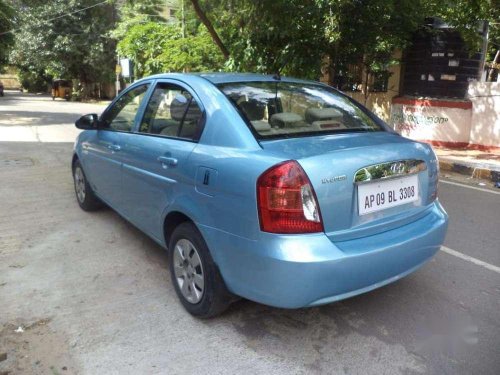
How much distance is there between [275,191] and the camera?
244cm

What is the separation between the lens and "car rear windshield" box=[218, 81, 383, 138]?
9.78 ft

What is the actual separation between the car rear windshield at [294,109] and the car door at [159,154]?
34 centimetres

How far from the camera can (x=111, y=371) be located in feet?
8.29

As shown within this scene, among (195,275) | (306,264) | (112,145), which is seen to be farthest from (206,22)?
(306,264)

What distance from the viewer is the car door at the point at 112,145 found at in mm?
4004

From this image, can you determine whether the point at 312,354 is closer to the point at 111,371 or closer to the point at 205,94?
the point at 111,371

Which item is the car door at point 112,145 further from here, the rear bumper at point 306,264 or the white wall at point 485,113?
the white wall at point 485,113

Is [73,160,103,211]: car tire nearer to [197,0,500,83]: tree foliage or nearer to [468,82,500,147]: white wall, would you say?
[197,0,500,83]: tree foliage

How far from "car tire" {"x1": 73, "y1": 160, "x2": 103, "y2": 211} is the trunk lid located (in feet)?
10.3

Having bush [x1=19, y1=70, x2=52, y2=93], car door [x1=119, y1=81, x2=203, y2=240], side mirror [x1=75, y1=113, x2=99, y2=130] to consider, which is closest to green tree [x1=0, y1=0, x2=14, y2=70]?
side mirror [x1=75, y1=113, x2=99, y2=130]

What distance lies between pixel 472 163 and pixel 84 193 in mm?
6773

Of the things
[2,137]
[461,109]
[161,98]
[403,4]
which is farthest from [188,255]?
[2,137]

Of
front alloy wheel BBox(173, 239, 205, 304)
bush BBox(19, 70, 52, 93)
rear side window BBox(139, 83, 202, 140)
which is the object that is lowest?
front alloy wheel BBox(173, 239, 205, 304)

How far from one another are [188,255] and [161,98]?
132cm
